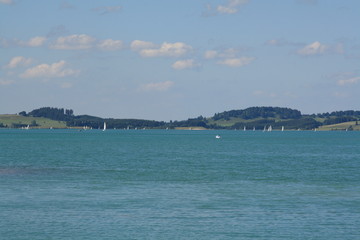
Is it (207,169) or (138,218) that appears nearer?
(138,218)

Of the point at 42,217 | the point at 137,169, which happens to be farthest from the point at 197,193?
the point at 137,169

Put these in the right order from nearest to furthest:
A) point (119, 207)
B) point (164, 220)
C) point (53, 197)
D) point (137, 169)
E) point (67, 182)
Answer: point (164, 220) → point (119, 207) → point (53, 197) → point (67, 182) → point (137, 169)

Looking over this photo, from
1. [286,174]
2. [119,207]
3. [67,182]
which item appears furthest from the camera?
[286,174]

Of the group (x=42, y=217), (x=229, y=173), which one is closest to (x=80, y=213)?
(x=42, y=217)

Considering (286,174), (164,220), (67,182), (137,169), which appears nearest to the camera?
(164,220)

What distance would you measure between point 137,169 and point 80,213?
148 ft

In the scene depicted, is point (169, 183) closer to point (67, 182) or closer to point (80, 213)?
point (67, 182)

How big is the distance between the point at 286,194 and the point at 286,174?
1015 inches

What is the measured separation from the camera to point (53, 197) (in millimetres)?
55688

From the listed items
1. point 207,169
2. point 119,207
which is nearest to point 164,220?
point 119,207

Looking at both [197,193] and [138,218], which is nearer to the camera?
[138,218]

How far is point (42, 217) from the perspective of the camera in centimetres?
4534

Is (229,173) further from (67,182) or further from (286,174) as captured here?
(67,182)

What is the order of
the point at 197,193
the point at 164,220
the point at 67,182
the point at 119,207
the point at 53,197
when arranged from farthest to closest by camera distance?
the point at 67,182 → the point at 197,193 → the point at 53,197 → the point at 119,207 → the point at 164,220
